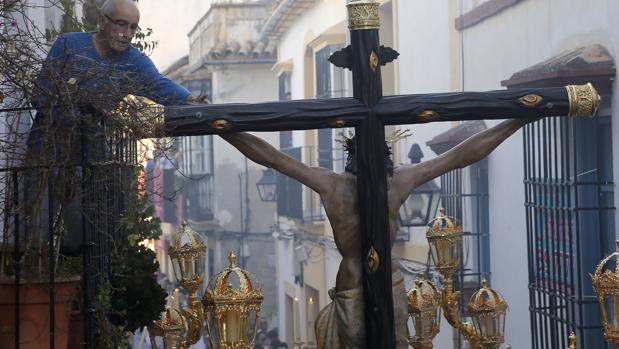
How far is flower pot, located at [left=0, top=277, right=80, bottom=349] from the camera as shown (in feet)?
19.0

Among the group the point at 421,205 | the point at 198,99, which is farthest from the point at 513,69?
the point at 198,99

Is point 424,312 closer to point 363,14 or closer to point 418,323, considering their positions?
point 418,323

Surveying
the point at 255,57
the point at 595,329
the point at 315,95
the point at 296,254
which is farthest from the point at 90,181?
the point at 255,57

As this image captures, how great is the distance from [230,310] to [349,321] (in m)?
0.61

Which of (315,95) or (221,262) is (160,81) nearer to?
(315,95)

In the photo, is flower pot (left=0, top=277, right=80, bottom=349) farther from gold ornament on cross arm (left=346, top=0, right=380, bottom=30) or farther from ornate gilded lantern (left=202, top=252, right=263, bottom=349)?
gold ornament on cross arm (left=346, top=0, right=380, bottom=30)

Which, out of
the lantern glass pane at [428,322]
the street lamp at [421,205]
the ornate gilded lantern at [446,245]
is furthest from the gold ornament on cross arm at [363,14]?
the street lamp at [421,205]

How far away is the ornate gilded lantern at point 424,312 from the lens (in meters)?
7.05

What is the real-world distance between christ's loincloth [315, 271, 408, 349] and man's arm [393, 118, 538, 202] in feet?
1.40

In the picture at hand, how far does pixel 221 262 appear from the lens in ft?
103

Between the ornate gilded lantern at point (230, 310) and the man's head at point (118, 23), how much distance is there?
121 cm

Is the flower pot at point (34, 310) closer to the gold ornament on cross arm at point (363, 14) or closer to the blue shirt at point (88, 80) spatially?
the blue shirt at point (88, 80)

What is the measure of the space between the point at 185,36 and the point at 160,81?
3382 centimetres

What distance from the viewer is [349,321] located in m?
6.21
